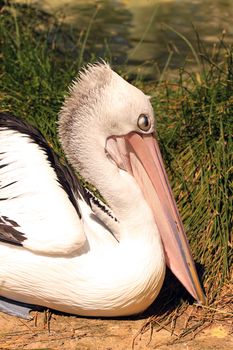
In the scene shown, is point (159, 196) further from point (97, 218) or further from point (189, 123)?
point (189, 123)

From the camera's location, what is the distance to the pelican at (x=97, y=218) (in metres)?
3.66

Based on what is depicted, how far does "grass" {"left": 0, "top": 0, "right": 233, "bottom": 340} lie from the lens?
4191 millimetres

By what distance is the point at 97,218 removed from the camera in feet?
12.8

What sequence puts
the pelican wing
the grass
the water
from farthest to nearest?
1. the water
2. the grass
3. the pelican wing

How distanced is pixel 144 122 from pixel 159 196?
344 millimetres

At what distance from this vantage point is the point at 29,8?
6.32 m

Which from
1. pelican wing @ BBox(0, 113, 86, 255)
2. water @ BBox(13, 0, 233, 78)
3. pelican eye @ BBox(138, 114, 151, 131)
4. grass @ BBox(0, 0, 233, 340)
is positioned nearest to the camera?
pelican wing @ BBox(0, 113, 86, 255)

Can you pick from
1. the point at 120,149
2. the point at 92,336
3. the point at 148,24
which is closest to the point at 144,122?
the point at 120,149

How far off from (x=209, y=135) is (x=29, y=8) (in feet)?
7.72

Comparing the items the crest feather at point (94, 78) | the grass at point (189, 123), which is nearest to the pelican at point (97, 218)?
the crest feather at point (94, 78)

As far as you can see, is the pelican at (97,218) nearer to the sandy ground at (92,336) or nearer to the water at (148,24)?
the sandy ground at (92,336)

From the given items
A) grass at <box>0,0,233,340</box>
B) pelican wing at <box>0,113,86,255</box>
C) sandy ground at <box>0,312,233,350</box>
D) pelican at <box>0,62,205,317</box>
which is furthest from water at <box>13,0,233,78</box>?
sandy ground at <box>0,312,233,350</box>

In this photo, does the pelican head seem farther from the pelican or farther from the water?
the water

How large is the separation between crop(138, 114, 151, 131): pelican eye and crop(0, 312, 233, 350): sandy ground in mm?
881
